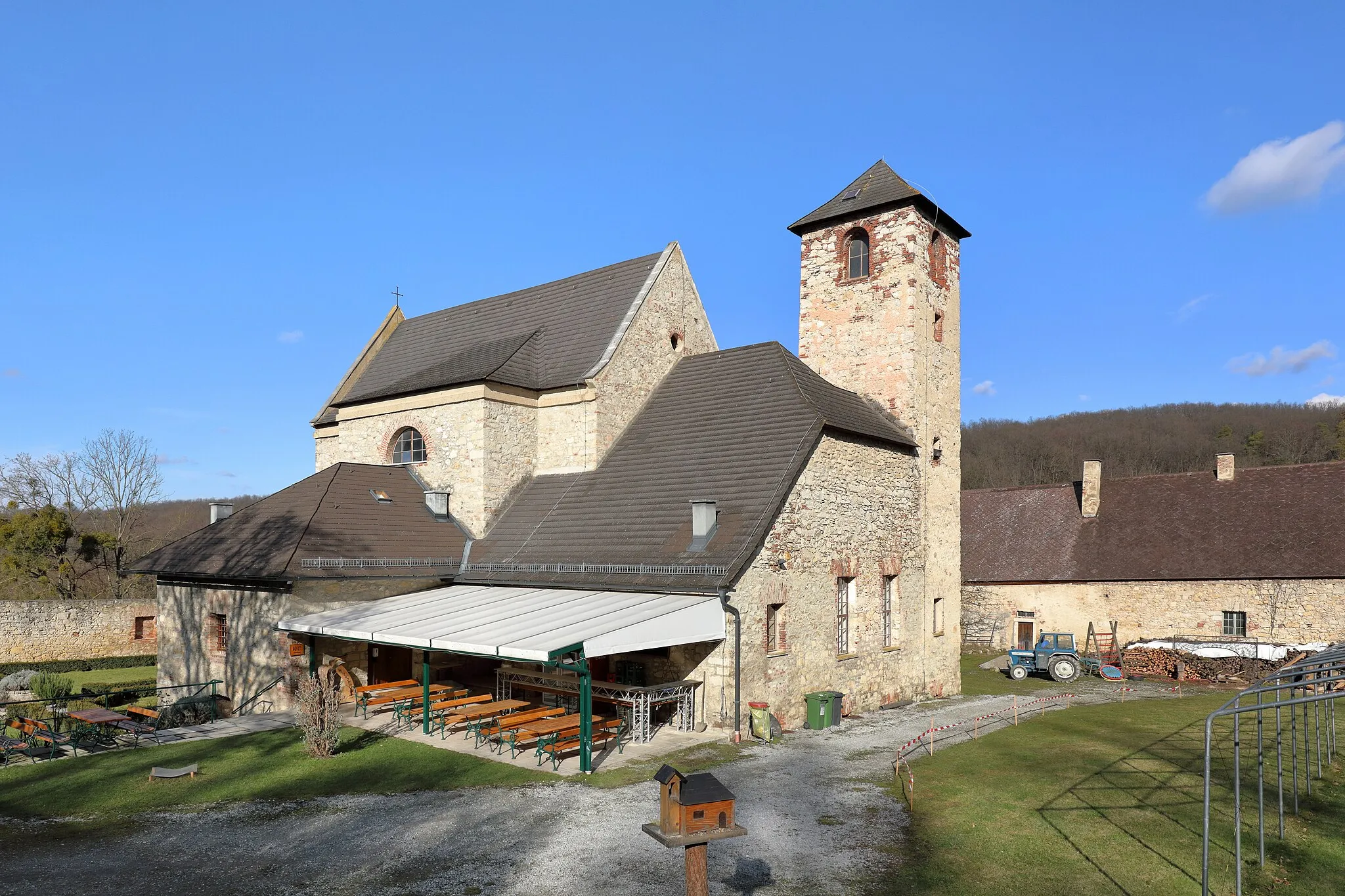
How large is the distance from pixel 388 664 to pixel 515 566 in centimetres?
352

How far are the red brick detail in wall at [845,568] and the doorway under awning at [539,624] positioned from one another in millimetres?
3692

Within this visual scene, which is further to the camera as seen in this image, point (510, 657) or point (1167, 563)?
point (1167, 563)

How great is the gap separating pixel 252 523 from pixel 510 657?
9.42 metres

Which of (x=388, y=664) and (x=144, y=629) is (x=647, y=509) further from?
(x=144, y=629)

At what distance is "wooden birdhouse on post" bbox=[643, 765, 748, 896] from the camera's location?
598 centimetres

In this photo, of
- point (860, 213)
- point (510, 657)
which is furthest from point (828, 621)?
point (860, 213)

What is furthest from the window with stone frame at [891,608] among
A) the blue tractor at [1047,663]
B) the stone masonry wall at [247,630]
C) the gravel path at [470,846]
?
the stone masonry wall at [247,630]

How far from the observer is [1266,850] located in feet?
27.8

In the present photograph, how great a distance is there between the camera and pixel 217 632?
695 inches

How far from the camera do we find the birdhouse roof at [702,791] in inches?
235

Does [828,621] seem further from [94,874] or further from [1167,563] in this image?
[1167,563]

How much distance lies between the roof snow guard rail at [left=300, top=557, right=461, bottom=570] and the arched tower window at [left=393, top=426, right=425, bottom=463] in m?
3.60

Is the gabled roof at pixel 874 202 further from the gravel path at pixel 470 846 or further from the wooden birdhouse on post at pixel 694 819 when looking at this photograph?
the wooden birdhouse on post at pixel 694 819

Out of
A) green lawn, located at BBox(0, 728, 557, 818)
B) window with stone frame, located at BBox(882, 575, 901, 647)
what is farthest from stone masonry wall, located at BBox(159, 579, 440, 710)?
window with stone frame, located at BBox(882, 575, 901, 647)
